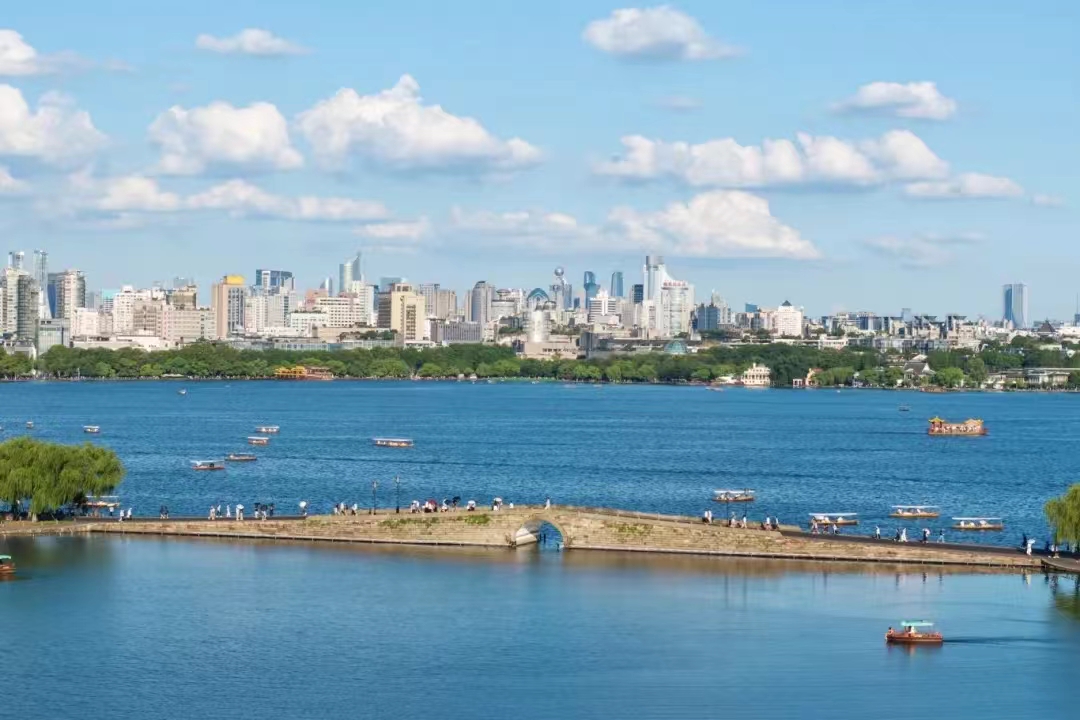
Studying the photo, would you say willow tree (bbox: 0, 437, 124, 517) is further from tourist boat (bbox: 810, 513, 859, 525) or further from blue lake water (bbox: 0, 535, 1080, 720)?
tourist boat (bbox: 810, 513, 859, 525)

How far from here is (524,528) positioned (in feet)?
177

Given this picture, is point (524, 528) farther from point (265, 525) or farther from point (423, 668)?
point (423, 668)

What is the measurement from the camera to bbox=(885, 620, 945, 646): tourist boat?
4119 cm

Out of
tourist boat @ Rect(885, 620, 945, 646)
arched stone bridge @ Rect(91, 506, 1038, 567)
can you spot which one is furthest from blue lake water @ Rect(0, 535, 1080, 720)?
arched stone bridge @ Rect(91, 506, 1038, 567)

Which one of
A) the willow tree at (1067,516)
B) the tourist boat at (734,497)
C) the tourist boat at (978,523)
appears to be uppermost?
the willow tree at (1067,516)

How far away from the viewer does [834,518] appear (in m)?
67.1

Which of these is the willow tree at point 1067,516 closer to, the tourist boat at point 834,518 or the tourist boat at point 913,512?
the tourist boat at point 834,518

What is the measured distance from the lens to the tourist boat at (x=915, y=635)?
135 feet

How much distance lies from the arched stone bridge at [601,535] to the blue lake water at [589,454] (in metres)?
11.2

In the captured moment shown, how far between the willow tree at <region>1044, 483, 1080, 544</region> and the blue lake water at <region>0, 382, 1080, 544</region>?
904cm

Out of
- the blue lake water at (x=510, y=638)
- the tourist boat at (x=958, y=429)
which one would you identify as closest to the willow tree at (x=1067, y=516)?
the blue lake water at (x=510, y=638)

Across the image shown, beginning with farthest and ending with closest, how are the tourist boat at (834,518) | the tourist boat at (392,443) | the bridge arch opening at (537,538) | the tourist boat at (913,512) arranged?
the tourist boat at (392,443)
the tourist boat at (913,512)
the tourist boat at (834,518)
the bridge arch opening at (537,538)

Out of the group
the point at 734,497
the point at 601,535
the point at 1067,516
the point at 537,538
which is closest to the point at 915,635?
the point at 1067,516

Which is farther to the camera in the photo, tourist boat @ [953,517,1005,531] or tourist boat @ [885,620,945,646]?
tourist boat @ [953,517,1005,531]
